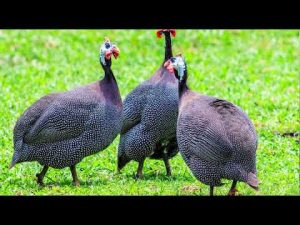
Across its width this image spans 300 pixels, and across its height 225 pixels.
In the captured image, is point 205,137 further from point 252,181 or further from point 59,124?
point 59,124

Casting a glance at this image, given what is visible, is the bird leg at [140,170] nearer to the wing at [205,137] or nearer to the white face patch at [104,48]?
the white face patch at [104,48]

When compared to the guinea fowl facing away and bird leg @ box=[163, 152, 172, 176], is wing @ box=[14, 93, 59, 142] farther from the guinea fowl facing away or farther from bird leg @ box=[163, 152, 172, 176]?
bird leg @ box=[163, 152, 172, 176]

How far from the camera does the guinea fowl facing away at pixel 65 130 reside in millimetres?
7852

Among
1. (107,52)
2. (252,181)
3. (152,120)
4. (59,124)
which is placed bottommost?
(252,181)

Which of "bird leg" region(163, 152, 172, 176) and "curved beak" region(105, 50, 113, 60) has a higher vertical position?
"curved beak" region(105, 50, 113, 60)

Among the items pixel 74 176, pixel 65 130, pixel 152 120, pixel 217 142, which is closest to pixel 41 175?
pixel 74 176

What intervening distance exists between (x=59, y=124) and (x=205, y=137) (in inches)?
57.2

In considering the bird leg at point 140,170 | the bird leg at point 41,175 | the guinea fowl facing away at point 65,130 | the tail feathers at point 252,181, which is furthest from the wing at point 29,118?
the tail feathers at point 252,181

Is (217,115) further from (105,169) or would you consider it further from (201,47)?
(201,47)

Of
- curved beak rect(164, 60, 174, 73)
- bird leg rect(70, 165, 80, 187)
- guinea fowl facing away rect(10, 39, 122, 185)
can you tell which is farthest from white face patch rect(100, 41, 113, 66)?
bird leg rect(70, 165, 80, 187)

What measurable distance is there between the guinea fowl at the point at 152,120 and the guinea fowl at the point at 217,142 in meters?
0.89

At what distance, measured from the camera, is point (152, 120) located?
8.43m

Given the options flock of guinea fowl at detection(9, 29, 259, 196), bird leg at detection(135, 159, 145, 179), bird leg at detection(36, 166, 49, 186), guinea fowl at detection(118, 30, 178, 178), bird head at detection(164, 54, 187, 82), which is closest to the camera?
flock of guinea fowl at detection(9, 29, 259, 196)

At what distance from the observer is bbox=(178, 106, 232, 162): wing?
7.10 metres
